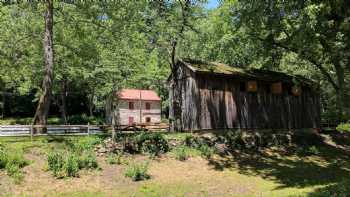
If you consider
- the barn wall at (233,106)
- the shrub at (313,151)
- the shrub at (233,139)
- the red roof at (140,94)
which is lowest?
the shrub at (313,151)

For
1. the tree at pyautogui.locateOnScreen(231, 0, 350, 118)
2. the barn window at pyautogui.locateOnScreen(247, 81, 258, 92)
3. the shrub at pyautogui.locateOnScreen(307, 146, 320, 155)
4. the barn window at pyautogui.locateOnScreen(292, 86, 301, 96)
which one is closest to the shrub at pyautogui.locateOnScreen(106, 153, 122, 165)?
the tree at pyautogui.locateOnScreen(231, 0, 350, 118)

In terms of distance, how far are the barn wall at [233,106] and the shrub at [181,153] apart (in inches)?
171

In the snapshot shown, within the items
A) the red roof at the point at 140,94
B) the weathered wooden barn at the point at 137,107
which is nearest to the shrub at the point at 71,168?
the weathered wooden barn at the point at 137,107

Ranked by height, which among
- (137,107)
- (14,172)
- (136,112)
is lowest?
(14,172)

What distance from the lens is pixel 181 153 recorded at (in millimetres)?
22719

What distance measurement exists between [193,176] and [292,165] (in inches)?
287

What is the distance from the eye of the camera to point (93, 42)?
105 feet

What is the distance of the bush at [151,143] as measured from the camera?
74.5 ft

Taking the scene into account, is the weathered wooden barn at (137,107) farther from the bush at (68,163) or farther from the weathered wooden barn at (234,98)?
the bush at (68,163)

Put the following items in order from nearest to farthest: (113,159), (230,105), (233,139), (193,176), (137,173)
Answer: (137,173) < (193,176) < (113,159) < (233,139) < (230,105)

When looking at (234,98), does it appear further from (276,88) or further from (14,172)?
(14,172)

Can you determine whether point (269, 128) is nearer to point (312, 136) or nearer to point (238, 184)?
point (312, 136)

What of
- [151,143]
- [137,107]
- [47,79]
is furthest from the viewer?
[137,107]

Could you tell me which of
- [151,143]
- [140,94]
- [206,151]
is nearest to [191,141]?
[206,151]
